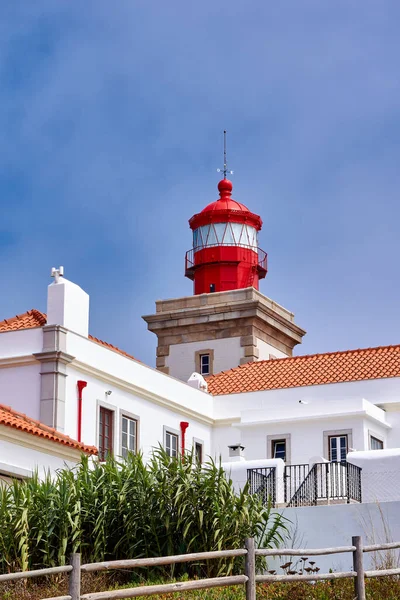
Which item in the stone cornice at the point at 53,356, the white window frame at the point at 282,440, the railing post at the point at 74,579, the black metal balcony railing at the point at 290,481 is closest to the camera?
the railing post at the point at 74,579

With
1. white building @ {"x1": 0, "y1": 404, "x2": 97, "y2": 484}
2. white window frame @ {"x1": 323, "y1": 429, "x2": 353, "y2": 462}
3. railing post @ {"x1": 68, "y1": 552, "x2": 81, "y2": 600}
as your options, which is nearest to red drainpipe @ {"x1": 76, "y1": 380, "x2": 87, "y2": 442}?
white building @ {"x1": 0, "y1": 404, "x2": 97, "y2": 484}

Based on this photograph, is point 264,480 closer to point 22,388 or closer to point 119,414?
point 119,414

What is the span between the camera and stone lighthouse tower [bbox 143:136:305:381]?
131 ft

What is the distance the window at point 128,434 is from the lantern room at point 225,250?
1500 cm

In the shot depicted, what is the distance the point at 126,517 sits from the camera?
18.7 m

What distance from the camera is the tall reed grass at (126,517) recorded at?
18.0 m

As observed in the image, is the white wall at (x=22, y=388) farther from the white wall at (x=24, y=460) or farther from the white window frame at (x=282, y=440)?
the white window frame at (x=282, y=440)

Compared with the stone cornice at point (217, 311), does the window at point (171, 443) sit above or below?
below

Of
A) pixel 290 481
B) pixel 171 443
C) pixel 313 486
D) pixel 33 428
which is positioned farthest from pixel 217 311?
pixel 33 428

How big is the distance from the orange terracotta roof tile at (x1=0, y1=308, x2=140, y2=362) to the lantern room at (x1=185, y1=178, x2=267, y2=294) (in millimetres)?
14623

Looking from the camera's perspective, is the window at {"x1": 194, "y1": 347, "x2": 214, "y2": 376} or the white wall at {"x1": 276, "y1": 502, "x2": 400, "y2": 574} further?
the window at {"x1": 194, "y1": 347, "x2": 214, "y2": 376}

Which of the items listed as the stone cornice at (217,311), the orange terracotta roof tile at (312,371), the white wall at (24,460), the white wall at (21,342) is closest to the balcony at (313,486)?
the white wall at (24,460)

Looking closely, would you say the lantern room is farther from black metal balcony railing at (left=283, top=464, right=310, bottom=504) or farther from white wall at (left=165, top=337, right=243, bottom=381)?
black metal balcony railing at (left=283, top=464, right=310, bottom=504)

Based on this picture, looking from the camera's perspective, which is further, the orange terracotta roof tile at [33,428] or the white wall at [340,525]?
the orange terracotta roof tile at [33,428]
